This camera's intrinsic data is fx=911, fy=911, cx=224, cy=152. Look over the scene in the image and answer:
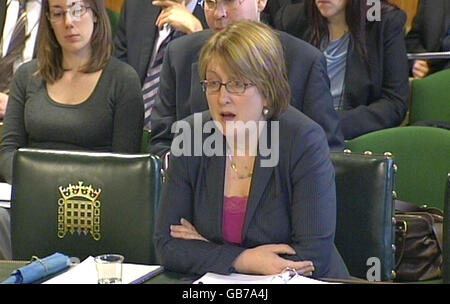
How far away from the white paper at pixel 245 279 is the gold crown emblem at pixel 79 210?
0.51 metres

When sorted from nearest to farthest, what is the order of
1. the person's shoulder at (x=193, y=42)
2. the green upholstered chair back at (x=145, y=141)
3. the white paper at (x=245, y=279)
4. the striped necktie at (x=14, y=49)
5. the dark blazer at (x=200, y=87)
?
the white paper at (x=245, y=279) < the dark blazer at (x=200, y=87) < the person's shoulder at (x=193, y=42) < the green upholstered chair back at (x=145, y=141) < the striped necktie at (x=14, y=49)

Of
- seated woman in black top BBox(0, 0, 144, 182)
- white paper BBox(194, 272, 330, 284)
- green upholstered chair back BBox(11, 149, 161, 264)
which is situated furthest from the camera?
seated woman in black top BBox(0, 0, 144, 182)

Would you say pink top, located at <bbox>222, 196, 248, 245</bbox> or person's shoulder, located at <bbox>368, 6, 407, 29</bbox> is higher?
person's shoulder, located at <bbox>368, 6, 407, 29</bbox>

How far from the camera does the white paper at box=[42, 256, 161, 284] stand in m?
1.91

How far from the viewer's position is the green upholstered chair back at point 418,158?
281 cm

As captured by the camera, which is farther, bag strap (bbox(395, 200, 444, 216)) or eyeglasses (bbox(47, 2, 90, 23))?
eyeglasses (bbox(47, 2, 90, 23))

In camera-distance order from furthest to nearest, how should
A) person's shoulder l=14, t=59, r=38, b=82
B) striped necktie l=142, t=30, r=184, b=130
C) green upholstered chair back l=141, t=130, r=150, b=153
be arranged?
striped necktie l=142, t=30, r=184, b=130 < green upholstered chair back l=141, t=130, r=150, b=153 < person's shoulder l=14, t=59, r=38, b=82

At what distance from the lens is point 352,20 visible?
3.63 metres

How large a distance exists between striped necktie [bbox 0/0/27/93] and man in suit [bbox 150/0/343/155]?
46.0 inches

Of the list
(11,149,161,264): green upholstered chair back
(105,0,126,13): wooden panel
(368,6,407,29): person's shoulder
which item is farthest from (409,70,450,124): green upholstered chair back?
(105,0,126,13): wooden panel

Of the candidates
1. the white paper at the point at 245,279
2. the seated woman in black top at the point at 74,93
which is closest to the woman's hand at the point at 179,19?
the seated woman in black top at the point at 74,93

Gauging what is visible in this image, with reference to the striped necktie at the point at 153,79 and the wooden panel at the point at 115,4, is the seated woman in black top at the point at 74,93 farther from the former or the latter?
the wooden panel at the point at 115,4

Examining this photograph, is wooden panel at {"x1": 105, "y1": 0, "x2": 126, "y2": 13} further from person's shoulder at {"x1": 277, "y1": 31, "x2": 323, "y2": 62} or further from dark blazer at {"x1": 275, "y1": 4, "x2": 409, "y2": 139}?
person's shoulder at {"x1": 277, "y1": 31, "x2": 323, "y2": 62}

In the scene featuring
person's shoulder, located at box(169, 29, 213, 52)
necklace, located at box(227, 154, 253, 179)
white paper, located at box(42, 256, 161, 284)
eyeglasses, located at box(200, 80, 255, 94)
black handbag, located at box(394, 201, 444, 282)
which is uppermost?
person's shoulder, located at box(169, 29, 213, 52)
